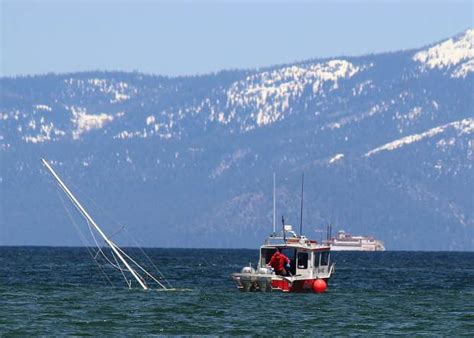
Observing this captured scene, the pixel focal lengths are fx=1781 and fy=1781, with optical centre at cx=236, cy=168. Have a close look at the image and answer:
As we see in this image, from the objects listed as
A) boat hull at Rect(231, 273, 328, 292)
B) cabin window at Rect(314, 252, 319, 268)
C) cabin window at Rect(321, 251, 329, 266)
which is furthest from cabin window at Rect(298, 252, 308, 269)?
cabin window at Rect(321, 251, 329, 266)

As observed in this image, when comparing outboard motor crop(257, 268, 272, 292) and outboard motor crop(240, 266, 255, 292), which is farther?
outboard motor crop(240, 266, 255, 292)

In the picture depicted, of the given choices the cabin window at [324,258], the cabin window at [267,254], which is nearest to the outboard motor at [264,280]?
the cabin window at [267,254]

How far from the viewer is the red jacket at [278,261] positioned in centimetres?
13138

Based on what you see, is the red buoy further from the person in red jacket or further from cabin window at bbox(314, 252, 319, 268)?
the person in red jacket

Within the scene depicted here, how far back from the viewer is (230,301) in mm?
121812

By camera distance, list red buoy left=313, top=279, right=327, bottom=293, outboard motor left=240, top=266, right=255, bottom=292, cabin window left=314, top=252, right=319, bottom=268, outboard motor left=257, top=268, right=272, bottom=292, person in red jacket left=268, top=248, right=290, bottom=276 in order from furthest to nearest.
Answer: cabin window left=314, top=252, right=319, bottom=268 < red buoy left=313, top=279, right=327, bottom=293 < person in red jacket left=268, top=248, right=290, bottom=276 < outboard motor left=240, top=266, right=255, bottom=292 < outboard motor left=257, top=268, right=272, bottom=292

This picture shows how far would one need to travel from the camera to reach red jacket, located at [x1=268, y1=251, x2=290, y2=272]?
131 meters

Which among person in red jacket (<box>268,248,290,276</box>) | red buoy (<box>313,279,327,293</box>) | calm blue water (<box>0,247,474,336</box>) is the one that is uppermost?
person in red jacket (<box>268,248,290,276</box>)

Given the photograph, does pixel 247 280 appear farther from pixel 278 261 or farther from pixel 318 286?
pixel 318 286

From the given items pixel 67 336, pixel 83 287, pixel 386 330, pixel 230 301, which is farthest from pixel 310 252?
pixel 67 336

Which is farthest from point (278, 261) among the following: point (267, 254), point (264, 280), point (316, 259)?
point (316, 259)

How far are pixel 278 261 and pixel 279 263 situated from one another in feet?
1.01

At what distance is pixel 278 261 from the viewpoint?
5187 inches

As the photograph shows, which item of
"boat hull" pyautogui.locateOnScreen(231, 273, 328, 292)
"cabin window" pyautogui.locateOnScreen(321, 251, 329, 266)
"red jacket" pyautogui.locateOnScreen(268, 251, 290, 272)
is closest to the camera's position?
"boat hull" pyautogui.locateOnScreen(231, 273, 328, 292)
